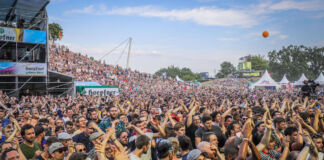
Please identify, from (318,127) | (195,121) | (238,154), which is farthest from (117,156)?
(318,127)

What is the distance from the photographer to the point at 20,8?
57.6 feet

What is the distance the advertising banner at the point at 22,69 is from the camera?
1587cm

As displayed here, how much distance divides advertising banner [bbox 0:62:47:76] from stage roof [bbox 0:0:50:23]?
315cm

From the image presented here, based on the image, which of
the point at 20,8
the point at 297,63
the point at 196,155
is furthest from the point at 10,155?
the point at 297,63

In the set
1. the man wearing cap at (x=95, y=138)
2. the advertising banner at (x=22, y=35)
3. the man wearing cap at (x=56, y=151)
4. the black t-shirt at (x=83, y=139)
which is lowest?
the black t-shirt at (x=83, y=139)

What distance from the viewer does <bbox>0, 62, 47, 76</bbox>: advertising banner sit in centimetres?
1587

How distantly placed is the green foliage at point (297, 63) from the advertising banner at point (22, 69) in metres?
76.6

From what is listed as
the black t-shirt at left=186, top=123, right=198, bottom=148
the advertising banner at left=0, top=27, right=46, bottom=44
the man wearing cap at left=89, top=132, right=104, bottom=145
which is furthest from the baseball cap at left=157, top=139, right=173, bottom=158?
the advertising banner at left=0, top=27, right=46, bottom=44

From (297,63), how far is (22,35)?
80.1 m

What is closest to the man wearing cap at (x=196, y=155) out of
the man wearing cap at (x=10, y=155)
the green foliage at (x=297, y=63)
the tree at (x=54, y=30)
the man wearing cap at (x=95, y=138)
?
the man wearing cap at (x=95, y=138)

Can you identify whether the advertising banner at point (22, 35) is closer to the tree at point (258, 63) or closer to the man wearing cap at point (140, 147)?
the man wearing cap at point (140, 147)

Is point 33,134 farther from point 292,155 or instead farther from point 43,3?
point 43,3

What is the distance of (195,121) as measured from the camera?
16.9 feet

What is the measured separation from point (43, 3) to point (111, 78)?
1196 centimetres
